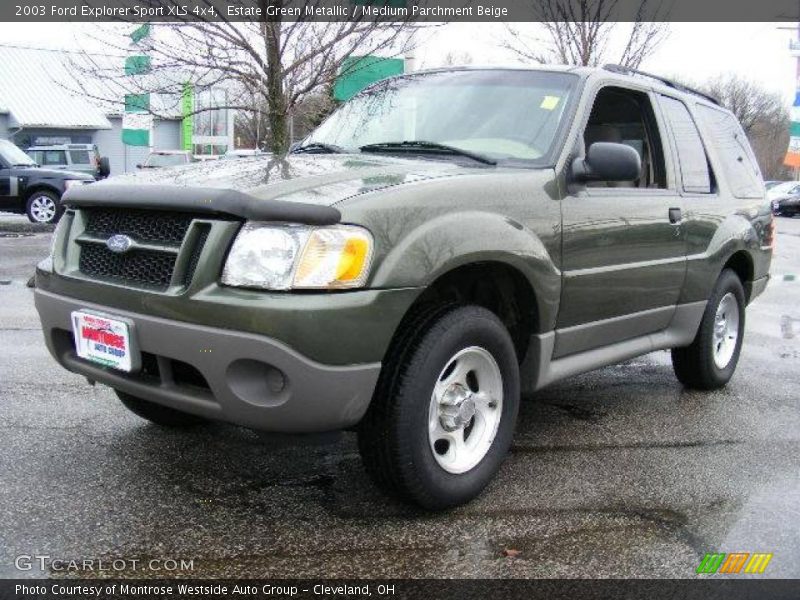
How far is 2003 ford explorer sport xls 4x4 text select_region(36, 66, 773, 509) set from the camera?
8.63ft

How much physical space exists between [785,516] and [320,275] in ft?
6.95

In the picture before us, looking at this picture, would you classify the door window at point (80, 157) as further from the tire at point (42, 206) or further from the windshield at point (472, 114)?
the windshield at point (472, 114)

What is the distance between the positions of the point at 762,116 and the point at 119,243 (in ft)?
227

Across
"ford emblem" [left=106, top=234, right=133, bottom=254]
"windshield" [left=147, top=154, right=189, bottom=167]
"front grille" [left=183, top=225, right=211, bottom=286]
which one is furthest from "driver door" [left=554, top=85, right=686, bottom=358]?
"windshield" [left=147, top=154, right=189, bottom=167]

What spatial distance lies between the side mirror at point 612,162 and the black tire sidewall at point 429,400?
35.5 inches

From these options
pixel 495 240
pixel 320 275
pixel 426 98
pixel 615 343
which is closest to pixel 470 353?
pixel 495 240

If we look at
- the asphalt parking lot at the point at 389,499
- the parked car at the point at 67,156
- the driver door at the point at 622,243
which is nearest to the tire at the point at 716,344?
the asphalt parking lot at the point at 389,499

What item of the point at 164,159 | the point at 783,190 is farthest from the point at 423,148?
the point at 783,190

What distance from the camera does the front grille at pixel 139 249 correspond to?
2.76 m

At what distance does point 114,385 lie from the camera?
3.01 metres

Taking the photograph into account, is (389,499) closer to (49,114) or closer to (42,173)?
(42,173)

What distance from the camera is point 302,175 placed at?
3012mm

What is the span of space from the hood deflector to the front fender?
0.90ft
